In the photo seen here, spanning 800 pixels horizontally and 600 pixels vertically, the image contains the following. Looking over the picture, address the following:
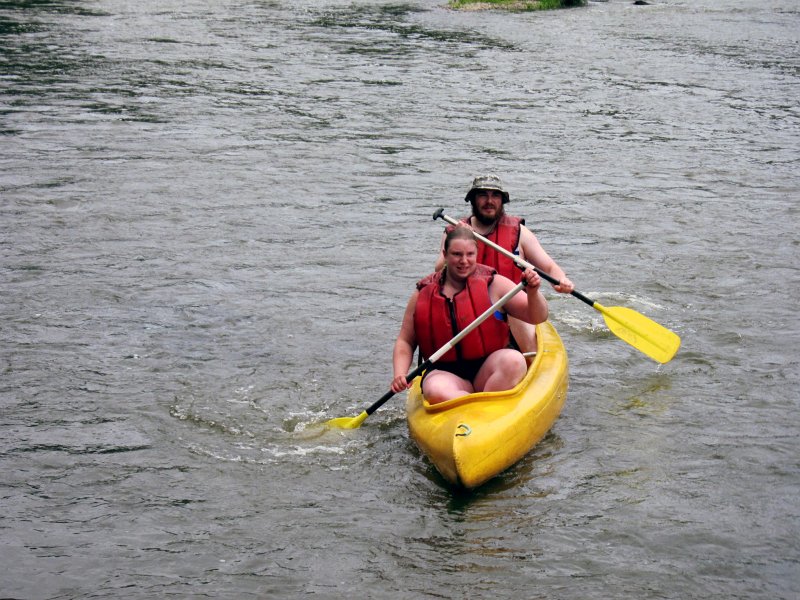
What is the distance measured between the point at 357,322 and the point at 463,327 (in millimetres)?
2440

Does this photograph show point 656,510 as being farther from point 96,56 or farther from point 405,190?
point 96,56

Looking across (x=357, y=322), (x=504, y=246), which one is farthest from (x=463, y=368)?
(x=357, y=322)

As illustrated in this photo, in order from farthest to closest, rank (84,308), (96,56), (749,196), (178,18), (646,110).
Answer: (178,18)
(96,56)
(646,110)
(749,196)
(84,308)

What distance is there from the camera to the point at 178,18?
24.1 meters

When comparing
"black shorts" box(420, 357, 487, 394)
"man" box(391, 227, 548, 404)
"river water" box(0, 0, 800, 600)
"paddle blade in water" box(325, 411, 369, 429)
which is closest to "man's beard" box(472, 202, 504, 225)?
"man" box(391, 227, 548, 404)

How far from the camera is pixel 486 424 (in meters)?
5.51

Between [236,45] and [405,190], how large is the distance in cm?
1000

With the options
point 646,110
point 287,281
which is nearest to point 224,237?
point 287,281

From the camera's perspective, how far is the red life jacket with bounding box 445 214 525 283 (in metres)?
6.70

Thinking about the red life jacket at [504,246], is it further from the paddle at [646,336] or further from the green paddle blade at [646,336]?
the green paddle blade at [646,336]

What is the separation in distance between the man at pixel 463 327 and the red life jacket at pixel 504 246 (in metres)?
0.74

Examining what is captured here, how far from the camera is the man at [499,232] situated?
6574mm

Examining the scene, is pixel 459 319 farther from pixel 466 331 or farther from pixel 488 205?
pixel 488 205

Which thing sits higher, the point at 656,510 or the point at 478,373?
the point at 478,373
